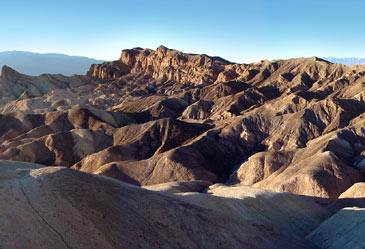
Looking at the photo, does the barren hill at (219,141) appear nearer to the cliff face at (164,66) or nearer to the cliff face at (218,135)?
the cliff face at (218,135)

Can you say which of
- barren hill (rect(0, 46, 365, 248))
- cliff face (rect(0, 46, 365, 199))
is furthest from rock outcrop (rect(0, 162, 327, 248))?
cliff face (rect(0, 46, 365, 199))

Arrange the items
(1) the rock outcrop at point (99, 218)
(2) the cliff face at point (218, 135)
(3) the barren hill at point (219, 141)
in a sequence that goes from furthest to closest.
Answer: (2) the cliff face at point (218, 135) → (3) the barren hill at point (219, 141) → (1) the rock outcrop at point (99, 218)

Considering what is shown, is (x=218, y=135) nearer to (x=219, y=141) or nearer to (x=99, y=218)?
(x=219, y=141)

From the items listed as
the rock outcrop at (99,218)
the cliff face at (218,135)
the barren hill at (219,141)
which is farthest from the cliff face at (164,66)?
the rock outcrop at (99,218)

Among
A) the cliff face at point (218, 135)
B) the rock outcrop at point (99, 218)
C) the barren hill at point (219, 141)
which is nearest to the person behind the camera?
the rock outcrop at point (99, 218)

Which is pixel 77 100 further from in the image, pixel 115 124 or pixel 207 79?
pixel 207 79

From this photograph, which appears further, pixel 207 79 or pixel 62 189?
pixel 207 79

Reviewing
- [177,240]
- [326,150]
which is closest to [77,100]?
[326,150]

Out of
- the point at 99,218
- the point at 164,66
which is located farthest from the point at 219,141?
the point at 164,66

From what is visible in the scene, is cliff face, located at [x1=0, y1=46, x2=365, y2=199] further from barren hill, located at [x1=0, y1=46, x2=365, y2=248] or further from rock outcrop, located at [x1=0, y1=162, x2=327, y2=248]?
rock outcrop, located at [x1=0, y1=162, x2=327, y2=248]

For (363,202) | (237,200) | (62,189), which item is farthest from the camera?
(363,202)
